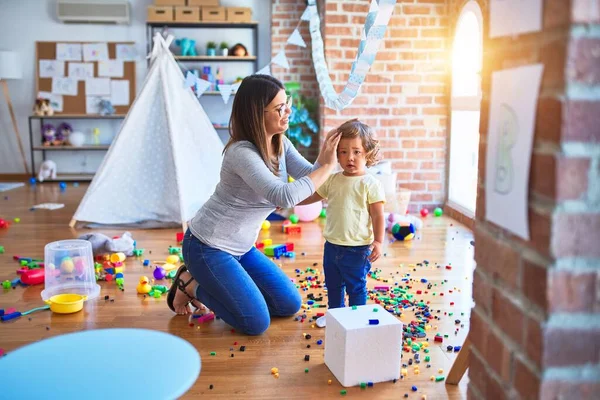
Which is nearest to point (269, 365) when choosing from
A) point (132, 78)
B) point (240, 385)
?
point (240, 385)

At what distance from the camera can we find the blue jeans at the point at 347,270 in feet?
7.25

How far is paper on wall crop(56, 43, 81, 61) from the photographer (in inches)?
268

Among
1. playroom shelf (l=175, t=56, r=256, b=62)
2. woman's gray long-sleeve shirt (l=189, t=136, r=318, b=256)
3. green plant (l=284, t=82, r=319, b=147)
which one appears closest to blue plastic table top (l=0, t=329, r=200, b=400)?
woman's gray long-sleeve shirt (l=189, t=136, r=318, b=256)

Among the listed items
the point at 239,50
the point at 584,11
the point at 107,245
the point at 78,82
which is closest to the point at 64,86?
the point at 78,82

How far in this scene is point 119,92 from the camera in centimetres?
690

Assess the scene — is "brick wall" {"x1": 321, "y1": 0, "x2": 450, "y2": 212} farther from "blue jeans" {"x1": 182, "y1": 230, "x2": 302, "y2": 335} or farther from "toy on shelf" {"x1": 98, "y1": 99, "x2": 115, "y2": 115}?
"toy on shelf" {"x1": 98, "y1": 99, "x2": 115, "y2": 115}

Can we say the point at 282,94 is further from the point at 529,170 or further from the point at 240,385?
the point at 529,170

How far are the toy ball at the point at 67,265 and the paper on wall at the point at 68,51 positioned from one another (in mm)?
4794

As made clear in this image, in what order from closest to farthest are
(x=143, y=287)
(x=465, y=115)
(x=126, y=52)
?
(x=143, y=287)
(x=465, y=115)
(x=126, y=52)

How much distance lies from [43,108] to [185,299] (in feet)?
16.4

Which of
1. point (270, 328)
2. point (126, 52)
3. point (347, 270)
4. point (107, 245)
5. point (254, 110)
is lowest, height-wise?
point (270, 328)

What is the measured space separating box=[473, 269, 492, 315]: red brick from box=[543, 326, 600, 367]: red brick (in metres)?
0.22

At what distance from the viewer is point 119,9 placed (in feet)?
21.8

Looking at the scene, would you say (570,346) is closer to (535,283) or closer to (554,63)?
(535,283)
